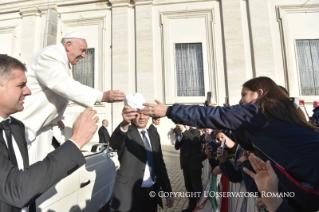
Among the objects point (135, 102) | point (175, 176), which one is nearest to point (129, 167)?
point (135, 102)

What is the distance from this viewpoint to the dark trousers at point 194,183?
4629 millimetres

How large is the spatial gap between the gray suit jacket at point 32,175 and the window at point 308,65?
14.6 metres

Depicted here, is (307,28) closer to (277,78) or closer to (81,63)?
(277,78)

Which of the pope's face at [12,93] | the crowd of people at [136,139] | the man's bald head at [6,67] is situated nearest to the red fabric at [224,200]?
the crowd of people at [136,139]

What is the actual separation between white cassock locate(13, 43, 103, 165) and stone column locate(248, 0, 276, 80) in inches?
490

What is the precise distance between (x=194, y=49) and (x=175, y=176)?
29.5 feet

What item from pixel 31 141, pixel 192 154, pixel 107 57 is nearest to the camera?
pixel 31 141

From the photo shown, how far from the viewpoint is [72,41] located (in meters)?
2.65

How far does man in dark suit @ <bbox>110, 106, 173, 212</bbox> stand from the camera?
274 centimetres

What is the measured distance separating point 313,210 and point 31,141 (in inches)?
96.7

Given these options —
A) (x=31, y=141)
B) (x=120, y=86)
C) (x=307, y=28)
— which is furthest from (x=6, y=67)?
(x=307, y=28)

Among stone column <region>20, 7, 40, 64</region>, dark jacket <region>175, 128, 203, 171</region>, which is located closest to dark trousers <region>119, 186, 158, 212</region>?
dark jacket <region>175, 128, 203, 171</region>

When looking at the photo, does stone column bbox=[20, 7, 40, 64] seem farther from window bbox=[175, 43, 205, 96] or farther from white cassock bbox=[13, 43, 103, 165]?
white cassock bbox=[13, 43, 103, 165]

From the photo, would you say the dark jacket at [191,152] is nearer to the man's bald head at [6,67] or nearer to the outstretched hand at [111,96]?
the outstretched hand at [111,96]
